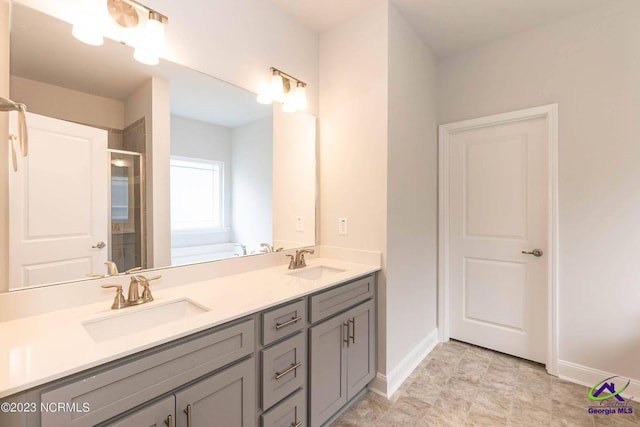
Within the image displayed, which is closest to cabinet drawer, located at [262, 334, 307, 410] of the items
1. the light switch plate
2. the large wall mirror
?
the large wall mirror

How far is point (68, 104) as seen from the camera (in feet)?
4.00

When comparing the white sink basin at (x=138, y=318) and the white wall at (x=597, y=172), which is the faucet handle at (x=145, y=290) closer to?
the white sink basin at (x=138, y=318)

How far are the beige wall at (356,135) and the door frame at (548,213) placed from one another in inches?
40.5

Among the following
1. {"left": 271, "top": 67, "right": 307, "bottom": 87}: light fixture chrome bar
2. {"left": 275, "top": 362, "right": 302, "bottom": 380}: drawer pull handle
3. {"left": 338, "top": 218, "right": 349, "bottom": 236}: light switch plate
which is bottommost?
{"left": 275, "top": 362, "right": 302, "bottom": 380}: drawer pull handle

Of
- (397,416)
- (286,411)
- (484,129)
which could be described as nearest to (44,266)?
(286,411)

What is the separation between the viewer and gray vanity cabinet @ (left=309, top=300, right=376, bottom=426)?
1519 millimetres

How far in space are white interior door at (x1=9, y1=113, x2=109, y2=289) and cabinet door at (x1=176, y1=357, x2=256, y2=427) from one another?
28.1 inches

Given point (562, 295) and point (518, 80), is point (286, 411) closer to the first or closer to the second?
point (562, 295)

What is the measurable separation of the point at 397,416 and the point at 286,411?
0.82 m

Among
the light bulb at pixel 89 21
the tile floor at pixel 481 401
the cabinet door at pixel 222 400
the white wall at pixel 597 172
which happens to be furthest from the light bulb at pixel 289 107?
the tile floor at pixel 481 401

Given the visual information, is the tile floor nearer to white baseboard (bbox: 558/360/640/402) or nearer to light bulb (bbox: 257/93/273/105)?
white baseboard (bbox: 558/360/640/402)

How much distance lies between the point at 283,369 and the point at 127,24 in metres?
1.74

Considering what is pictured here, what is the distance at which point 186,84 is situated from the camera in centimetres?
159

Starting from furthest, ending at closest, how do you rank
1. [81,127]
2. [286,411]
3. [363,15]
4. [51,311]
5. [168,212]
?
[363,15]
[168,212]
[286,411]
[81,127]
[51,311]
